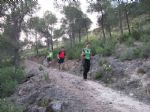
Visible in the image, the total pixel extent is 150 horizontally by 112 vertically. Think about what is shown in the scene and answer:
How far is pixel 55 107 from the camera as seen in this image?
9.09 meters

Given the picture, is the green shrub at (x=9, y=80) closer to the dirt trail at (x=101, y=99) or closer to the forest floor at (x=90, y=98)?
the forest floor at (x=90, y=98)

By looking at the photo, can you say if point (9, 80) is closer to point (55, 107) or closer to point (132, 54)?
point (55, 107)

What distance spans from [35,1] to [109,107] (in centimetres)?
443


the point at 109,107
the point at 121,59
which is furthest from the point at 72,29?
the point at 109,107

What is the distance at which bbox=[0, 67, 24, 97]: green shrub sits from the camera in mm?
12673

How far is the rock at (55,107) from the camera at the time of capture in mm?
9016

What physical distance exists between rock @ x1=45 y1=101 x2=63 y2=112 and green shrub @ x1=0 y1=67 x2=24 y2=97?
391 cm

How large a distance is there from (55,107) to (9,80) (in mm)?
5502

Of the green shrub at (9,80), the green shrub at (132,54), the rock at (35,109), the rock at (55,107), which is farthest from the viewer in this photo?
the green shrub at (132,54)

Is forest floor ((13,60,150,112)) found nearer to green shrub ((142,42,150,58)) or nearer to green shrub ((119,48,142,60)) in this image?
green shrub ((142,42,150,58))

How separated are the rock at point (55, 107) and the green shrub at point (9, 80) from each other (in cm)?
391

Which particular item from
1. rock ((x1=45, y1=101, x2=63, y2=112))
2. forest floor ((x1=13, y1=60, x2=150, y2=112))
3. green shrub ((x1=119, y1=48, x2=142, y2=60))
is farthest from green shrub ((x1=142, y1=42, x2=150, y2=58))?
rock ((x1=45, y1=101, x2=63, y2=112))

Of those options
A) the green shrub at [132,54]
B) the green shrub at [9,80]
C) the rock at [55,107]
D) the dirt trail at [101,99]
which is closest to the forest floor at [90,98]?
the dirt trail at [101,99]

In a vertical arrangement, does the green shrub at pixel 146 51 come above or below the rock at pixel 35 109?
above
